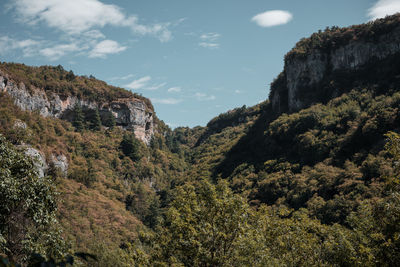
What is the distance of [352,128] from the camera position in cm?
7350

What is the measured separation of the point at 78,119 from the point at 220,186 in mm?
102110

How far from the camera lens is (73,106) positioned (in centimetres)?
11212

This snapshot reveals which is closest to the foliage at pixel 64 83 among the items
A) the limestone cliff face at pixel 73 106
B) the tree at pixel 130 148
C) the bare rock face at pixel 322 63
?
the limestone cliff face at pixel 73 106

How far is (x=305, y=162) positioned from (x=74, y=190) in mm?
54695

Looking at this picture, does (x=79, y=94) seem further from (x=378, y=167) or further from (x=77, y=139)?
(x=378, y=167)

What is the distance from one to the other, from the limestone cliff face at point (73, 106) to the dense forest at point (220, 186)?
298 centimetres

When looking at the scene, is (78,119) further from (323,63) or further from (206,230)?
(206,230)

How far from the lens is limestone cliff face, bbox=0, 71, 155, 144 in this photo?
8794cm

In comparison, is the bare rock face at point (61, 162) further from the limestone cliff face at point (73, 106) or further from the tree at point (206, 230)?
the tree at point (206, 230)

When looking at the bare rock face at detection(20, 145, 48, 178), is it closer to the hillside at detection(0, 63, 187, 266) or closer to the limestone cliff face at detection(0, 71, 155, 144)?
the hillside at detection(0, 63, 187, 266)

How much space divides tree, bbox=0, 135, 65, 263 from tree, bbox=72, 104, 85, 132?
329 ft

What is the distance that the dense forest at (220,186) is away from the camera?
12.6 meters

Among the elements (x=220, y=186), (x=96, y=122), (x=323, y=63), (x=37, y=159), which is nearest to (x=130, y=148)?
(x=96, y=122)

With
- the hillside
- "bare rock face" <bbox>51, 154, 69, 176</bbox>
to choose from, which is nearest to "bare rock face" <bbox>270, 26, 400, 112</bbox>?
the hillside
